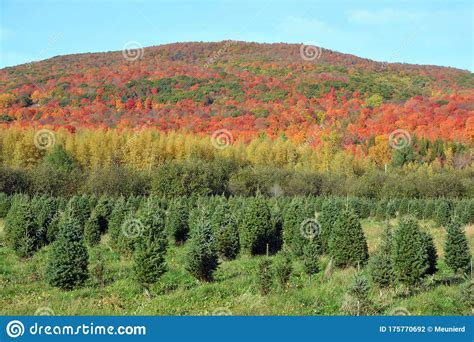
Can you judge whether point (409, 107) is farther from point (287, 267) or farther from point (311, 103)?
point (287, 267)

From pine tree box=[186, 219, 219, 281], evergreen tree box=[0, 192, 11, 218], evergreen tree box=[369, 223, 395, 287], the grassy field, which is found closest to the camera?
the grassy field

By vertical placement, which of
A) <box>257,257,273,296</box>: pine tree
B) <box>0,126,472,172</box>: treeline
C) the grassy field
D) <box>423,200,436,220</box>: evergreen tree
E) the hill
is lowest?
<box>423,200,436,220</box>: evergreen tree

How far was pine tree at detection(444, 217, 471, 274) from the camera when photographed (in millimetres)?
16094

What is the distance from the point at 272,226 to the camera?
20719 mm

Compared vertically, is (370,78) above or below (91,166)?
above

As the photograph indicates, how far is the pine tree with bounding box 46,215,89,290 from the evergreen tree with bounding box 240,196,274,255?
726 centimetres

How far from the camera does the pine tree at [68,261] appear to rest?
13.4 m

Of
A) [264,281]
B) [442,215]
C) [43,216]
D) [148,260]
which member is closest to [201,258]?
[148,260]

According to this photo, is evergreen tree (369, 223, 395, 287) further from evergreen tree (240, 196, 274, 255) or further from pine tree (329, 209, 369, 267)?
evergreen tree (240, 196, 274, 255)

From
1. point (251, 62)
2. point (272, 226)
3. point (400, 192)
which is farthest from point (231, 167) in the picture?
point (251, 62)

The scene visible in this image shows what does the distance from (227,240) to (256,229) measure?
1.27m

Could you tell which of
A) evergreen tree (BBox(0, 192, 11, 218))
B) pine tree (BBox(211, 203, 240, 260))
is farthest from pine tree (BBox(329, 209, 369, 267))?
evergreen tree (BBox(0, 192, 11, 218))

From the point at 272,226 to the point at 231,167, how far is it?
27.6m

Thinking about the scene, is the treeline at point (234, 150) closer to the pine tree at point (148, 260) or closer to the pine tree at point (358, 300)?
the pine tree at point (148, 260)
